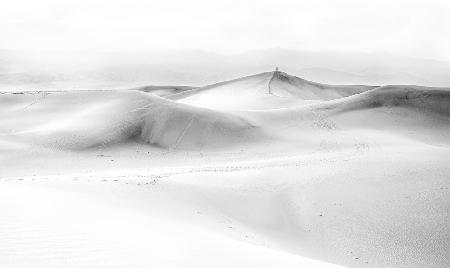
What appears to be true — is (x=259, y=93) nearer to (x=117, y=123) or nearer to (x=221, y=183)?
(x=117, y=123)

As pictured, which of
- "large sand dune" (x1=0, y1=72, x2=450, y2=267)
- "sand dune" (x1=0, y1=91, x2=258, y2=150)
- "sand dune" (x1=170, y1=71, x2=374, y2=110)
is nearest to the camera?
"large sand dune" (x1=0, y1=72, x2=450, y2=267)

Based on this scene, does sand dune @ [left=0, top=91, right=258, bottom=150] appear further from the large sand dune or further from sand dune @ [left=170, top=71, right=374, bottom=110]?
sand dune @ [left=170, top=71, right=374, bottom=110]

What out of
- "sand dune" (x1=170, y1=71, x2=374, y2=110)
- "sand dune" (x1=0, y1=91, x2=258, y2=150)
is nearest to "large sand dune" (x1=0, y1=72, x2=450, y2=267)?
"sand dune" (x1=0, y1=91, x2=258, y2=150)

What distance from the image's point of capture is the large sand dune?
5031 millimetres

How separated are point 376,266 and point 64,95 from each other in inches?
784

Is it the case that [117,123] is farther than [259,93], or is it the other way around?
[259,93]

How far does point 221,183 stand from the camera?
973 centimetres

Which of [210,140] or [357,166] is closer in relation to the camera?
[357,166]

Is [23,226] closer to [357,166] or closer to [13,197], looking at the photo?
[13,197]

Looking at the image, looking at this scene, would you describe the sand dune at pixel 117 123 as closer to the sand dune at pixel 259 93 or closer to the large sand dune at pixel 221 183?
the large sand dune at pixel 221 183

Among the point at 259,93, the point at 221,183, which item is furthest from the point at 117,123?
the point at 259,93

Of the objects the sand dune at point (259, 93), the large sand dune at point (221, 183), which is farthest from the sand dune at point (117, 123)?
the sand dune at point (259, 93)


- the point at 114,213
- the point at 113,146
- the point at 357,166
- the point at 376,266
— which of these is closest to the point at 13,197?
the point at 114,213

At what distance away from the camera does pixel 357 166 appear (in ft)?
36.2
